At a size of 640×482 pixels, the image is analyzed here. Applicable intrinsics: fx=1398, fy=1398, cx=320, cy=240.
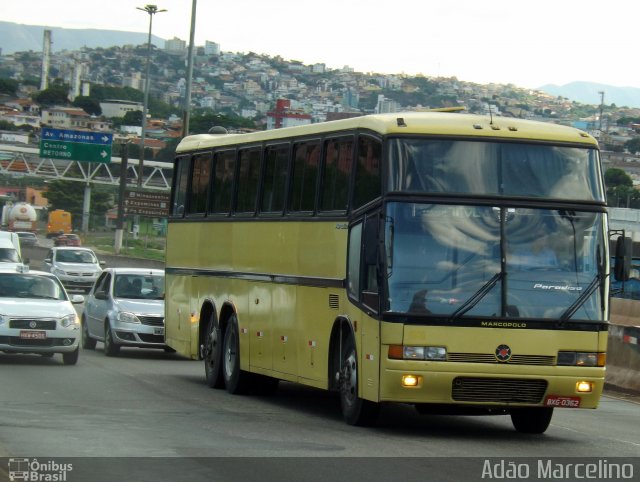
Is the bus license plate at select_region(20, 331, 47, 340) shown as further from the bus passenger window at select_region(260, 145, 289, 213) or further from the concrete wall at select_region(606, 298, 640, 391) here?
Result: the concrete wall at select_region(606, 298, 640, 391)

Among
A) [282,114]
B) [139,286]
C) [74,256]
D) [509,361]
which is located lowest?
[74,256]

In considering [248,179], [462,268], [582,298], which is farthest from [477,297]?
[248,179]

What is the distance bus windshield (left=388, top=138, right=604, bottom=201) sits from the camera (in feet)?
44.5

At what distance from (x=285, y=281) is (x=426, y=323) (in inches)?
152

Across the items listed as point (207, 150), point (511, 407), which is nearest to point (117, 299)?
point (207, 150)

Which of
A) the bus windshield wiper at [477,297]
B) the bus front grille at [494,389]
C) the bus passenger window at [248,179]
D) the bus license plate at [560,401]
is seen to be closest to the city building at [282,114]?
the bus passenger window at [248,179]

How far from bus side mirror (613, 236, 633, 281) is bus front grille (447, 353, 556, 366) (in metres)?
1.12

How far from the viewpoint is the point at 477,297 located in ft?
43.5

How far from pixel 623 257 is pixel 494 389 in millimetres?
1855

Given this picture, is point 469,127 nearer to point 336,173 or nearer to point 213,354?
point 336,173

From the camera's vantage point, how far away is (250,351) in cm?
1798

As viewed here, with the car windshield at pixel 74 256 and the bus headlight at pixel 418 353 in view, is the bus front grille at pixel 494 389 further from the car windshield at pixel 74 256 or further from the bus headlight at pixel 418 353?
the car windshield at pixel 74 256

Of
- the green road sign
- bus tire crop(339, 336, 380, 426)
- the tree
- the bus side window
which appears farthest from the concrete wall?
the tree
